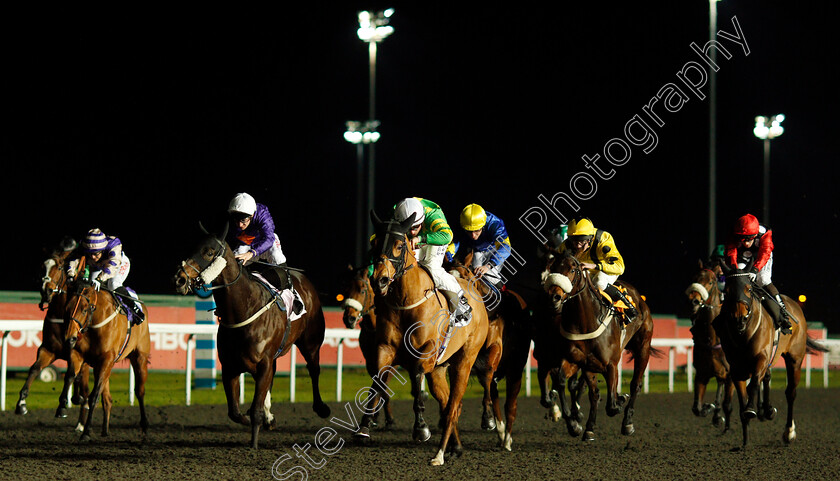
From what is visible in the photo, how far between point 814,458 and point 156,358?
921 centimetres

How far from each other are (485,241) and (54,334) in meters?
3.89

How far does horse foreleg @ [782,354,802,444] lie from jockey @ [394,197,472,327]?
3.33 metres

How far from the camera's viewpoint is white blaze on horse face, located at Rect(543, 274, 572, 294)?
7176 millimetres

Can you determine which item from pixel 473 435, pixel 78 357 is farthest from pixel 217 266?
pixel 473 435

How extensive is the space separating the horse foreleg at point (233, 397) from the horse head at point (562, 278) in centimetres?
244

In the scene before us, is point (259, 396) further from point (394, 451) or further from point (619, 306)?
point (619, 306)

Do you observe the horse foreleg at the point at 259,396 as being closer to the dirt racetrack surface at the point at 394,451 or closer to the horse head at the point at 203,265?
the dirt racetrack surface at the point at 394,451

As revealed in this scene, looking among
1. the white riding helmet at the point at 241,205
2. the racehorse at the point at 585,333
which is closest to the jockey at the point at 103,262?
the white riding helmet at the point at 241,205

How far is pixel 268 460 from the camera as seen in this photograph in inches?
250

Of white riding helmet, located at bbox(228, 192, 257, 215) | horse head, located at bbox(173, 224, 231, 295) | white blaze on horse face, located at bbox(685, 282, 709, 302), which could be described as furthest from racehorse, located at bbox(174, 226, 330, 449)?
white blaze on horse face, located at bbox(685, 282, 709, 302)

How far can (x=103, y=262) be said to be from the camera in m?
8.22

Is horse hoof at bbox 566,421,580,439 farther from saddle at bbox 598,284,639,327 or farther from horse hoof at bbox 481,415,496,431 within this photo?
saddle at bbox 598,284,639,327

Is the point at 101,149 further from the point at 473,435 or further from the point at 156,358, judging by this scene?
the point at 473,435

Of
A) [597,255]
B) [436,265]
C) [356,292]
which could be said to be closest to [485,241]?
[597,255]
